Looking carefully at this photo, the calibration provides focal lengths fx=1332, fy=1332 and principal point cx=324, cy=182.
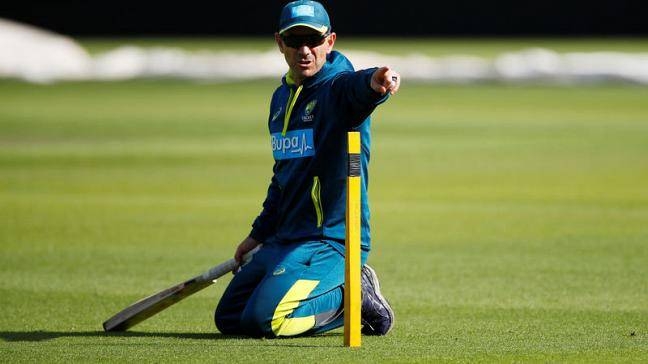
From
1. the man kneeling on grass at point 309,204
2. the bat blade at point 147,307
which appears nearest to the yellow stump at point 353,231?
the man kneeling on grass at point 309,204

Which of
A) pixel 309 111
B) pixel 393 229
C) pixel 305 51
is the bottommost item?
pixel 393 229

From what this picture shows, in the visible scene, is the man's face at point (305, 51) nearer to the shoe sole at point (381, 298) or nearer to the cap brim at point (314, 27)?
the cap brim at point (314, 27)

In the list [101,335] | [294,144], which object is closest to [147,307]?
[101,335]

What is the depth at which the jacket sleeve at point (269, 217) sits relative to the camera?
6887 mm

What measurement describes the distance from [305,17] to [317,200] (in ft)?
2.93

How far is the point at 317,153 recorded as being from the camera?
6.50 m

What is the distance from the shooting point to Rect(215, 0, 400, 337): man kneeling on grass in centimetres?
637

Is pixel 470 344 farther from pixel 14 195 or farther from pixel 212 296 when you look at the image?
pixel 14 195

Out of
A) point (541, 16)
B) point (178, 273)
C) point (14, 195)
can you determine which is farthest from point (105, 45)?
point (178, 273)

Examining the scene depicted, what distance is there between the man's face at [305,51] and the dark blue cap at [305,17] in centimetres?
5

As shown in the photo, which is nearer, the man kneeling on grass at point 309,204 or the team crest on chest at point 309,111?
the man kneeling on grass at point 309,204

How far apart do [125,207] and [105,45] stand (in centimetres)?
3274

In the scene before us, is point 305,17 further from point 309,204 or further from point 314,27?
point 309,204

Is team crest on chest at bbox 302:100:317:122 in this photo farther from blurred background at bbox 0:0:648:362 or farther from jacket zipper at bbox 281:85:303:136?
blurred background at bbox 0:0:648:362
